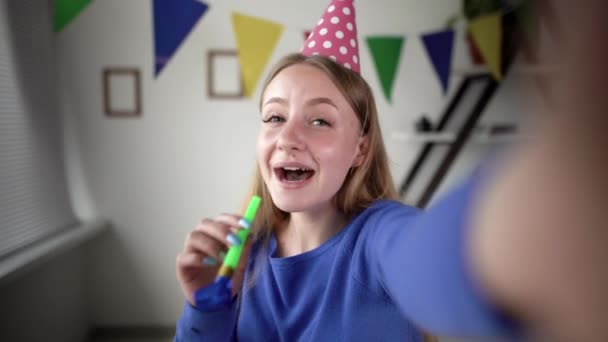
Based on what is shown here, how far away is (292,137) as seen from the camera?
716 mm

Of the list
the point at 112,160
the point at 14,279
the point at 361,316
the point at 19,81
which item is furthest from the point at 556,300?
the point at 112,160

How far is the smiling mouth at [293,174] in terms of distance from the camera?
75 cm

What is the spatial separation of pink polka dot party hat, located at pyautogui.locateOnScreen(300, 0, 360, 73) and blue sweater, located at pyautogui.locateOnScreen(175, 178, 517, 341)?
0.32 metres

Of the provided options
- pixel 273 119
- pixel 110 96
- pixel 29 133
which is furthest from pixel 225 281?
pixel 110 96

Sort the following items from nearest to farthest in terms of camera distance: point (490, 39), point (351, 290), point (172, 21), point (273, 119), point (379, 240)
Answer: point (379, 240), point (351, 290), point (273, 119), point (172, 21), point (490, 39)

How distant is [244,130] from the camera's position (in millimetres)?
2027

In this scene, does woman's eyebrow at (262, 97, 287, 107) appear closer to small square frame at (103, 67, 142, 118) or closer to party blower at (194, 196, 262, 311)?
party blower at (194, 196, 262, 311)

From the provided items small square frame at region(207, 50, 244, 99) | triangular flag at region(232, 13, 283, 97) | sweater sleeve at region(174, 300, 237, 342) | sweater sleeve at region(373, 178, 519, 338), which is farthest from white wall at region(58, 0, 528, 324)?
sweater sleeve at region(373, 178, 519, 338)

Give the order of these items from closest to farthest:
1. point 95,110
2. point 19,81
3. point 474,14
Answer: point 19,81
point 474,14
point 95,110

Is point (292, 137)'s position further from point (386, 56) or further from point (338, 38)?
point (386, 56)

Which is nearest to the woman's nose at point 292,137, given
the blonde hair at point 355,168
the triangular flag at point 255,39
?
the blonde hair at point 355,168

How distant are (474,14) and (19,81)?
6.40ft

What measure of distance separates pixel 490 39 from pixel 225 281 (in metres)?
1.71

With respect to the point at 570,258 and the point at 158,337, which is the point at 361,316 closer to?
the point at 570,258
